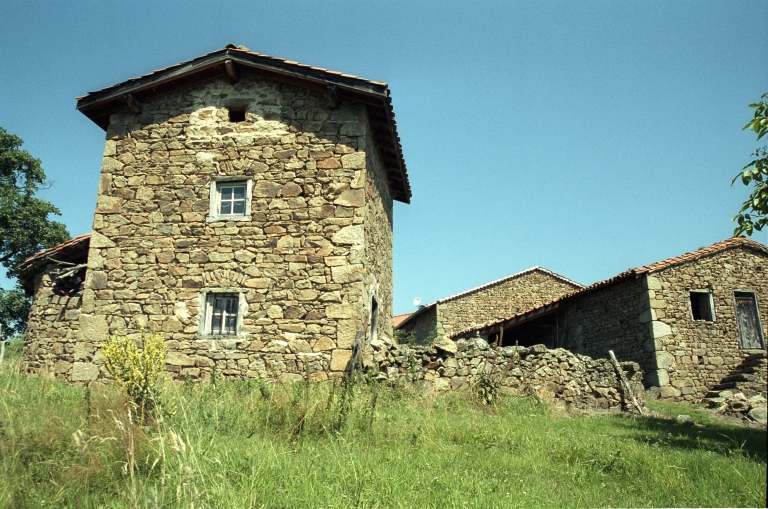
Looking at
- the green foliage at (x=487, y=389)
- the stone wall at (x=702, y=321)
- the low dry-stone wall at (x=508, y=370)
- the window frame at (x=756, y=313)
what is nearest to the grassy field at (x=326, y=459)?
the green foliage at (x=487, y=389)

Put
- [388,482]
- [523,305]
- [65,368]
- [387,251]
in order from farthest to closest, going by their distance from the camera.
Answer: [523,305] → [387,251] → [65,368] → [388,482]

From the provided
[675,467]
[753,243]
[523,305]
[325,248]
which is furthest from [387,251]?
[523,305]

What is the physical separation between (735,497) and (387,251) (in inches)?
389

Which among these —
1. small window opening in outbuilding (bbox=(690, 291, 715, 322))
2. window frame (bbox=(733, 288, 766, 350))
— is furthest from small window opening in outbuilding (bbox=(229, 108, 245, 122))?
window frame (bbox=(733, 288, 766, 350))

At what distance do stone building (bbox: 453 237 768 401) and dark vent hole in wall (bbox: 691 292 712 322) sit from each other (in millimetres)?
25

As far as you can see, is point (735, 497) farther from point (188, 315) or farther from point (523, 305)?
point (523, 305)

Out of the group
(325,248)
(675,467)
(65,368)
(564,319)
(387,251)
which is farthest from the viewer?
(564,319)

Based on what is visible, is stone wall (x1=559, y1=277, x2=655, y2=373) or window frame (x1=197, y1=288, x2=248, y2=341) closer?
window frame (x1=197, y1=288, x2=248, y2=341)

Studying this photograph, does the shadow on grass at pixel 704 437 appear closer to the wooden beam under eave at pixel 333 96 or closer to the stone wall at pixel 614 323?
the stone wall at pixel 614 323

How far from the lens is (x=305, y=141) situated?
34.7 ft

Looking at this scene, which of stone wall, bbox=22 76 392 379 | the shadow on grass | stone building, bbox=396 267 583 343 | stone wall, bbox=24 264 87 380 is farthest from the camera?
stone building, bbox=396 267 583 343

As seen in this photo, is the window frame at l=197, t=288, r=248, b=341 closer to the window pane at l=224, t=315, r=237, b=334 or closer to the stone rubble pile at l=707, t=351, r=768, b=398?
the window pane at l=224, t=315, r=237, b=334

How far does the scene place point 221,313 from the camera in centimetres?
1009

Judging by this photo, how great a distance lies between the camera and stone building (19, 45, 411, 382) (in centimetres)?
982
